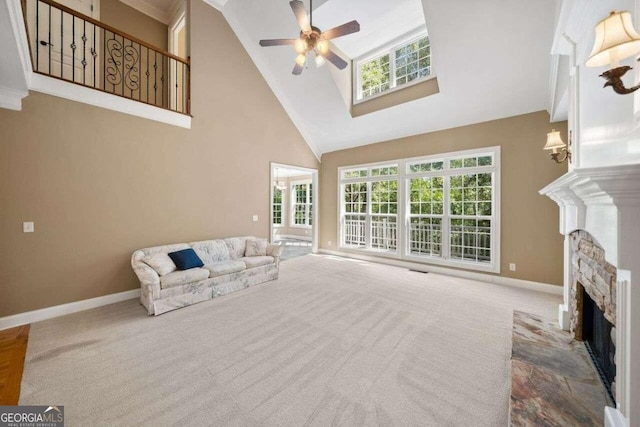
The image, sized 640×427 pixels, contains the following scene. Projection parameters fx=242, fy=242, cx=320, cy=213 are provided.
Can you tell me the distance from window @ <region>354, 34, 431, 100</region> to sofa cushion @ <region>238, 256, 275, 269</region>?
4.11 m

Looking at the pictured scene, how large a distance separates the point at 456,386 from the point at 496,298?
7.90 ft

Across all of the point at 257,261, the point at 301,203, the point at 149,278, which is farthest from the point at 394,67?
the point at 301,203

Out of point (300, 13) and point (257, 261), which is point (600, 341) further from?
point (300, 13)

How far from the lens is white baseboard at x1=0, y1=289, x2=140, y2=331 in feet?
9.12

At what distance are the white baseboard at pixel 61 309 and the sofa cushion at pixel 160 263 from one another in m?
0.76

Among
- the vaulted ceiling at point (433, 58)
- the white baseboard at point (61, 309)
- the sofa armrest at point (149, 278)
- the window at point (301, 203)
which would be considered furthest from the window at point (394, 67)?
the white baseboard at point (61, 309)

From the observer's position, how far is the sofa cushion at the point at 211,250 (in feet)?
13.5

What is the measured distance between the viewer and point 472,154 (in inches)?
186

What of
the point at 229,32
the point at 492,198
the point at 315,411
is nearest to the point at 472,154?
the point at 492,198

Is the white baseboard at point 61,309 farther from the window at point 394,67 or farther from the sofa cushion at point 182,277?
the window at point 394,67

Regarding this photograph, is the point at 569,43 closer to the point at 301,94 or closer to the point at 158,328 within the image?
the point at 301,94

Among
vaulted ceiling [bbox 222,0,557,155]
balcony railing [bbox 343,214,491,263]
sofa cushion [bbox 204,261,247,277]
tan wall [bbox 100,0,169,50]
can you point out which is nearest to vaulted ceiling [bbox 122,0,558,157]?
vaulted ceiling [bbox 222,0,557,155]

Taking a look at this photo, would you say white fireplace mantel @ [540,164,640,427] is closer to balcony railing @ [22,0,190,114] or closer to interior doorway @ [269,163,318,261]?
balcony railing @ [22,0,190,114]

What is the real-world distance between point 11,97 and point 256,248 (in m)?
3.58
